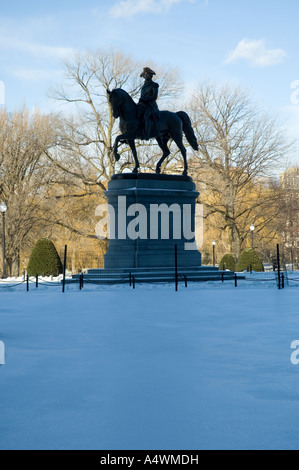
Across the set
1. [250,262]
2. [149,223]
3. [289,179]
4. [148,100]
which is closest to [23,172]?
[250,262]

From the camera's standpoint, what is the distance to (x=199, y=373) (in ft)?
18.7

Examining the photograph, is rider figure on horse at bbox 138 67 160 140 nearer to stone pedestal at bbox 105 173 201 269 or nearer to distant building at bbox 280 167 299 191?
stone pedestal at bbox 105 173 201 269

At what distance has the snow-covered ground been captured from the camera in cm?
383

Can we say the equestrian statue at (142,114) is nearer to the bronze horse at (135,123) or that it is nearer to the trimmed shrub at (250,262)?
the bronze horse at (135,123)

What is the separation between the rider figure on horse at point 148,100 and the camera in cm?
Result: 2031

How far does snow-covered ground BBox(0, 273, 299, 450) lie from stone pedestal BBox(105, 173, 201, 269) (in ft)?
29.6

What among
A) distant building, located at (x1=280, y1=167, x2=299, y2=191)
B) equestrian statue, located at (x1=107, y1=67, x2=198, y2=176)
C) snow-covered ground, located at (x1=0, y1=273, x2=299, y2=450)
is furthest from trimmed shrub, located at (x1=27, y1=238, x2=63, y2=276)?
distant building, located at (x1=280, y1=167, x2=299, y2=191)

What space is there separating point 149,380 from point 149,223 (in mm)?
15196

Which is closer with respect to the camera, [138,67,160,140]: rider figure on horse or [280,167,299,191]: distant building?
[138,67,160,140]: rider figure on horse

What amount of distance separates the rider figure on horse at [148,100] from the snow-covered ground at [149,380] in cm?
1081

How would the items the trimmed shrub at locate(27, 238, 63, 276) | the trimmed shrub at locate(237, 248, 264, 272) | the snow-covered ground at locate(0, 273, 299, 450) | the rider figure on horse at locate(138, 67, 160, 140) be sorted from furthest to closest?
1. the trimmed shrub at locate(237, 248, 264, 272)
2. the trimmed shrub at locate(27, 238, 63, 276)
3. the rider figure on horse at locate(138, 67, 160, 140)
4. the snow-covered ground at locate(0, 273, 299, 450)

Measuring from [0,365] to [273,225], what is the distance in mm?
38691

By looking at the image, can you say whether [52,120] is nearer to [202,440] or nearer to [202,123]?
[202,123]
